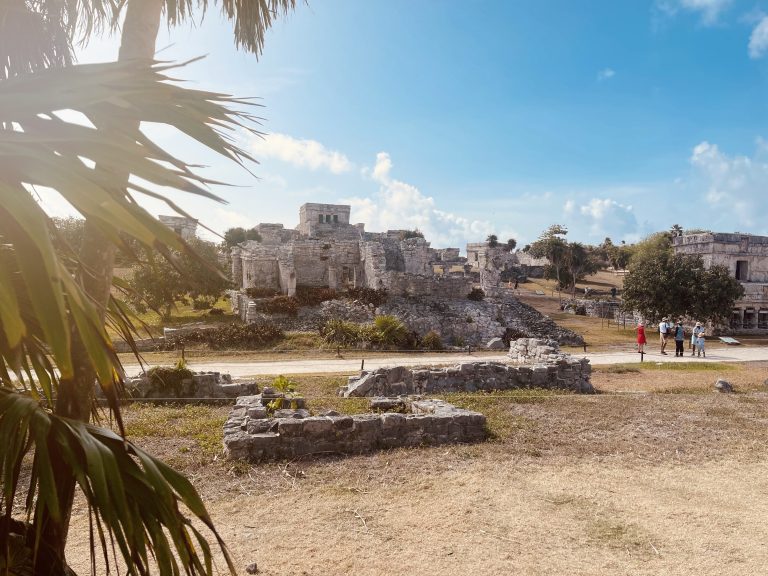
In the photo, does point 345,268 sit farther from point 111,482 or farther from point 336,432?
point 111,482

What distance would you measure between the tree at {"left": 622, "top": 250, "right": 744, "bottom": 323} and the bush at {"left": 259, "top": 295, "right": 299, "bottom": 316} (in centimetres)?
1979

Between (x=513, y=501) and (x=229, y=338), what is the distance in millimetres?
16697

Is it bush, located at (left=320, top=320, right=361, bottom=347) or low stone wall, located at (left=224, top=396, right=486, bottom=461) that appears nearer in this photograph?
low stone wall, located at (left=224, top=396, right=486, bottom=461)

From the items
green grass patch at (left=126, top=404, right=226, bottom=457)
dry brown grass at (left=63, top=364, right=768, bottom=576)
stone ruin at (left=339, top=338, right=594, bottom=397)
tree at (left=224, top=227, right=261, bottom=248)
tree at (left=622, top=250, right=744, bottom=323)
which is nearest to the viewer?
dry brown grass at (left=63, top=364, right=768, bottom=576)

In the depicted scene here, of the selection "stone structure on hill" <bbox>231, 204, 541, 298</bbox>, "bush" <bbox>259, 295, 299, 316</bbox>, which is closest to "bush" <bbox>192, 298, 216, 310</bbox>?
"stone structure on hill" <bbox>231, 204, 541, 298</bbox>

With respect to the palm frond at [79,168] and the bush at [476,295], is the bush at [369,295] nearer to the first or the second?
the bush at [476,295]

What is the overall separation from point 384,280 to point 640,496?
73.9 feet

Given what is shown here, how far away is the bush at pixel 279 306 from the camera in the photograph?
24.5 meters

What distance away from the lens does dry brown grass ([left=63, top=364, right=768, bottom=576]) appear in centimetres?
500

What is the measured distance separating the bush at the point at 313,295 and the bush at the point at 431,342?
6.42m

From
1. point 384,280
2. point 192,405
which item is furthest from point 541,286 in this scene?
point 192,405

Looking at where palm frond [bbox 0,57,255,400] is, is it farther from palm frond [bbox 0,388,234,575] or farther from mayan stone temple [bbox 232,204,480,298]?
mayan stone temple [bbox 232,204,480,298]

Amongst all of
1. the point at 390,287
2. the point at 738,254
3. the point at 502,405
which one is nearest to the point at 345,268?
the point at 390,287

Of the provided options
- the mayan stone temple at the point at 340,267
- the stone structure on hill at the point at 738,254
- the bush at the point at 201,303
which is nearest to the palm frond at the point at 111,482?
the mayan stone temple at the point at 340,267
